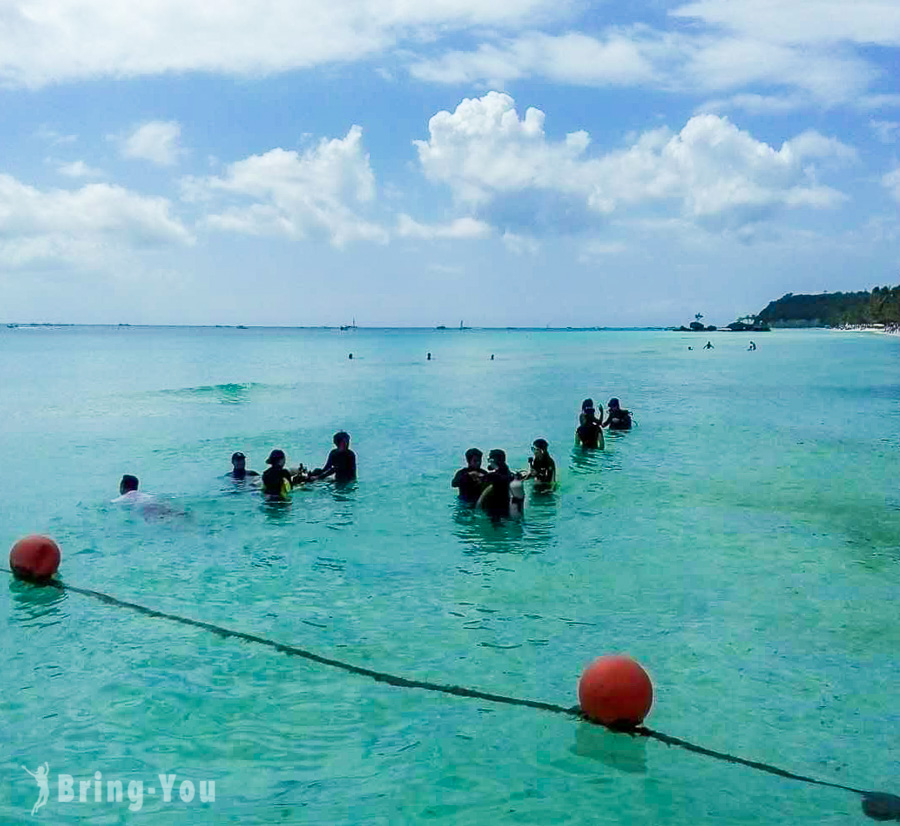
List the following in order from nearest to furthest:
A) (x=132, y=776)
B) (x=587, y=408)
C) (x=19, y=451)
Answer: (x=132, y=776) < (x=587, y=408) < (x=19, y=451)

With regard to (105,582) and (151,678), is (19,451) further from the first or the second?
(151,678)

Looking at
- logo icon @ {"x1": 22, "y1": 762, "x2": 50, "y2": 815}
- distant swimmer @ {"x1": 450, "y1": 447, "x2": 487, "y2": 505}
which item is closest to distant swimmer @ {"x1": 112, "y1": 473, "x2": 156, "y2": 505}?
distant swimmer @ {"x1": 450, "y1": 447, "x2": 487, "y2": 505}

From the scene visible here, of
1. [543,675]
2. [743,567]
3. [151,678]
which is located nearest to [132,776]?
[151,678]

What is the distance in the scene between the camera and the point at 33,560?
11188 mm

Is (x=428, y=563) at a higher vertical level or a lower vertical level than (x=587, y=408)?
lower

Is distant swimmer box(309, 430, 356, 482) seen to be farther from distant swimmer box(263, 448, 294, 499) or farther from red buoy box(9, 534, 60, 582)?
red buoy box(9, 534, 60, 582)

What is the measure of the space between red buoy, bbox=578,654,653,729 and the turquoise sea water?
0.63 feet

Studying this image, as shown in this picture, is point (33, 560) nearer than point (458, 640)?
No

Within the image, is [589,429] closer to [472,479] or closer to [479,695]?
[472,479]

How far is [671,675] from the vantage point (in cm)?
842

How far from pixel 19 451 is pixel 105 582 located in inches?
661

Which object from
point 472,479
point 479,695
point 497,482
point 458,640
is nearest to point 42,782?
point 479,695

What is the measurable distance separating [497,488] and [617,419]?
1328 cm

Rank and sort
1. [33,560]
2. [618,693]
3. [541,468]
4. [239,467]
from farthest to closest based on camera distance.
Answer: [239,467], [541,468], [33,560], [618,693]
